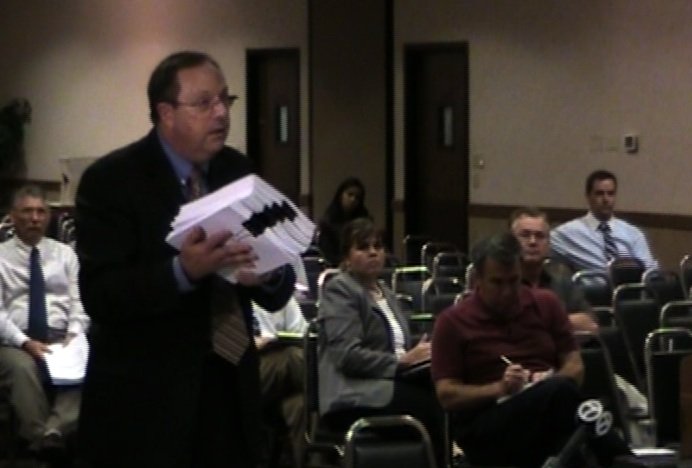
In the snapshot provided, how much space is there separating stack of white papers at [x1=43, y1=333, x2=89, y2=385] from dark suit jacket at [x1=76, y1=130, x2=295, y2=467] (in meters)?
3.92

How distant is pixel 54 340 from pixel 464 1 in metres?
7.74

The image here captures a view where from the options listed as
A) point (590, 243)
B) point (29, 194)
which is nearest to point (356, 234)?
point (29, 194)

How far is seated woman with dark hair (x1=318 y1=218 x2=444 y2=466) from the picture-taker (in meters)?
6.21

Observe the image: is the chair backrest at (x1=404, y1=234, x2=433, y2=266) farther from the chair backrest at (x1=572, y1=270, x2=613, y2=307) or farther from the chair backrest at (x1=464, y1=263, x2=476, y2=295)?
the chair backrest at (x1=464, y1=263, x2=476, y2=295)

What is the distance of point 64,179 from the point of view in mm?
18094

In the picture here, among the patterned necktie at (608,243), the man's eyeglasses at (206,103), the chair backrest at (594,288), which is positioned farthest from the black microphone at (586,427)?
the patterned necktie at (608,243)

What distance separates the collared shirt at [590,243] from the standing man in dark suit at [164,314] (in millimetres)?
7119

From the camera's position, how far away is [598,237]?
1013 centimetres

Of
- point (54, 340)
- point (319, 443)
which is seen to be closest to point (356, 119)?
point (54, 340)

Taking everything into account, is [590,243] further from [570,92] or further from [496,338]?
[496,338]

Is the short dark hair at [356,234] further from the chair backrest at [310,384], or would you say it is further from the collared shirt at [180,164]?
the collared shirt at [180,164]

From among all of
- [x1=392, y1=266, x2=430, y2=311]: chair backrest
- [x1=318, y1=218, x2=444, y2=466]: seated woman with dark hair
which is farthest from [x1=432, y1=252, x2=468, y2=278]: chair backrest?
[x1=318, y1=218, x2=444, y2=466]: seated woman with dark hair

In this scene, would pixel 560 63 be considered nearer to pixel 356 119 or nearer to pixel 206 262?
pixel 356 119

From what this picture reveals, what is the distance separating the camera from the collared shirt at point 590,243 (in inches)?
393
